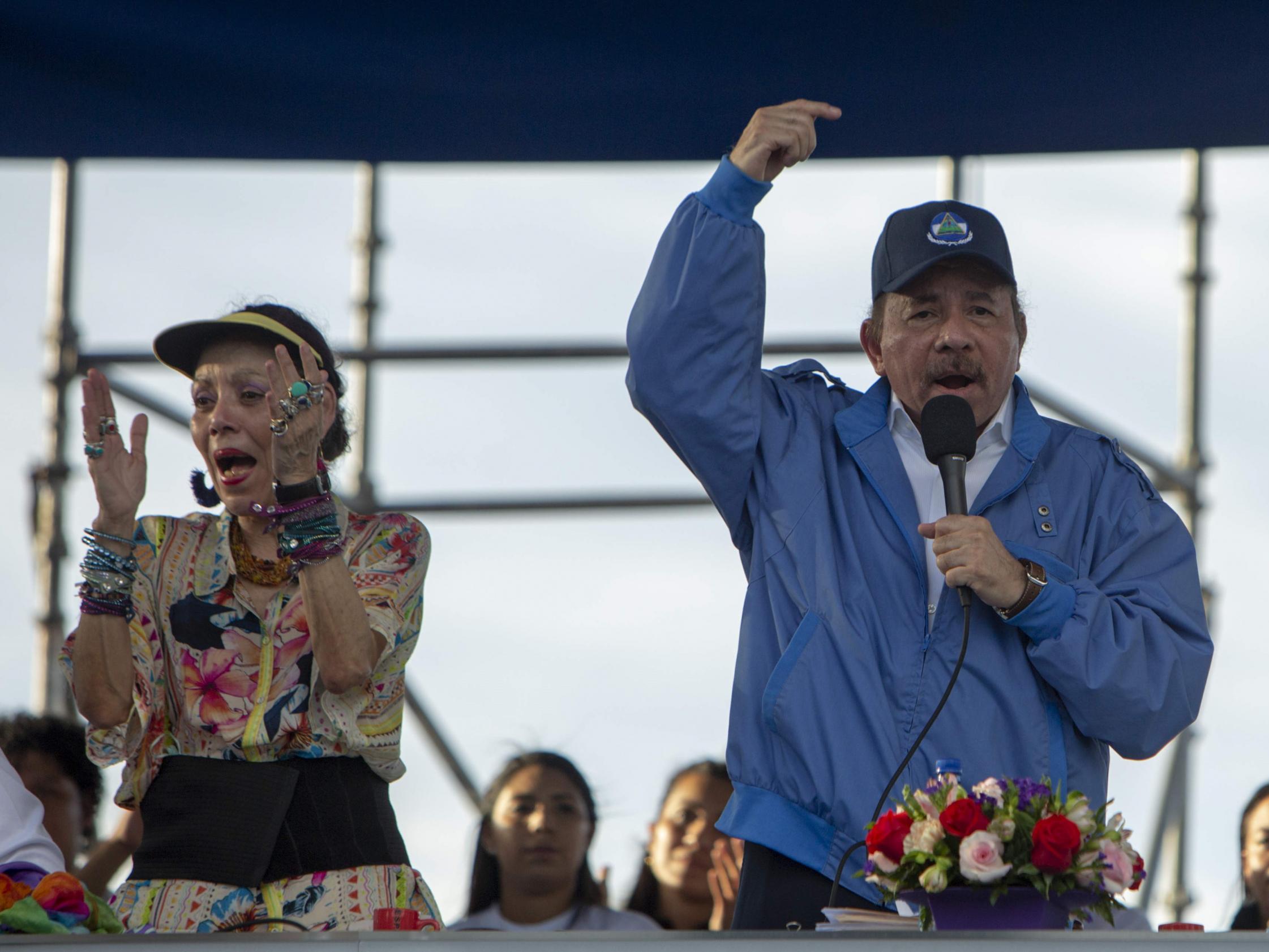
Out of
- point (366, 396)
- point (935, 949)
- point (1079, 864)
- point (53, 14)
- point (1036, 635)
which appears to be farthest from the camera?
point (366, 396)

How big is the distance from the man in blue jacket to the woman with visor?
472mm

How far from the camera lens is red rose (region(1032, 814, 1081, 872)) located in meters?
2.05

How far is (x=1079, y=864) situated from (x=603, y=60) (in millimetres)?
1915

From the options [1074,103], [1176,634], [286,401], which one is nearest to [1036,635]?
[1176,634]

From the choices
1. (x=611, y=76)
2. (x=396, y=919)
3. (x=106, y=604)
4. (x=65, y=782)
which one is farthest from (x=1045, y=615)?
(x=65, y=782)

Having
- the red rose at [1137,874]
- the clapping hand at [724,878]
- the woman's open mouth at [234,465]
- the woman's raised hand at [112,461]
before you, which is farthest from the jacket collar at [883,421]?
the clapping hand at [724,878]

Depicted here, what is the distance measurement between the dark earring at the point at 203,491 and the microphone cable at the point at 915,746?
1.09 meters

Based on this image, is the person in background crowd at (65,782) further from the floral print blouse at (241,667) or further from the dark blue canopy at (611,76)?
the floral print blouse at (241,667)

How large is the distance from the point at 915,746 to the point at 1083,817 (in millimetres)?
220

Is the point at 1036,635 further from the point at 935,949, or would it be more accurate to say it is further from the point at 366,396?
the point at 366,396

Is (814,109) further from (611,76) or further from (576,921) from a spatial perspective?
(576,921)

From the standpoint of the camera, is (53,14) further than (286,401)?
Yes

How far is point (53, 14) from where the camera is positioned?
338cm

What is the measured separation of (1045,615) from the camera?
7.79 ft
